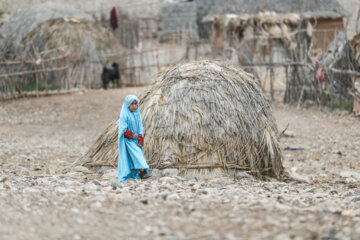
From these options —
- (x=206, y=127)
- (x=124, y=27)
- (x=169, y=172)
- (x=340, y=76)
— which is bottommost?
(x=169, y=172)

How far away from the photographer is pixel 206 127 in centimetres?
678

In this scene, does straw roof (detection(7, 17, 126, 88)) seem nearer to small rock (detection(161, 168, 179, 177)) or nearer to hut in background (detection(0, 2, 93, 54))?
hut in background (detection(0, 2, 93, 54))

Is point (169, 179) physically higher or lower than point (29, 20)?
lower

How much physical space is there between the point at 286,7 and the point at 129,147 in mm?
21256

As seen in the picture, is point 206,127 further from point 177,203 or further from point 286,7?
point 286,7

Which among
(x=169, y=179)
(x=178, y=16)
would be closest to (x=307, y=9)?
(x=178, y=16)

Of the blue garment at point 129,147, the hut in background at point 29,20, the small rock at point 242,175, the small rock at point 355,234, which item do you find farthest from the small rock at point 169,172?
the hut in background at point 29,20

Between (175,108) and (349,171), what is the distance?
10.4 ft

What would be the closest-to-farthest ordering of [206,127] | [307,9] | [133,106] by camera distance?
[133,106] < [206,127] < [307,9]

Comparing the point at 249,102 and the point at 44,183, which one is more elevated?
the point at 249,102

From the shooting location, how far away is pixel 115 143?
23.7 ft

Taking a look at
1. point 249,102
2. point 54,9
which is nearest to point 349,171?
point 249,102

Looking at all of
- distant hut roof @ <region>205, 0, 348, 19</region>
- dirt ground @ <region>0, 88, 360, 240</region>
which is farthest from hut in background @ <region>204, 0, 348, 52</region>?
dirt ground @ <region>0, 88, 360, 240</region>

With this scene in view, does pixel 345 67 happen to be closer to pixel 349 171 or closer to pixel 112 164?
pixel 349 171
